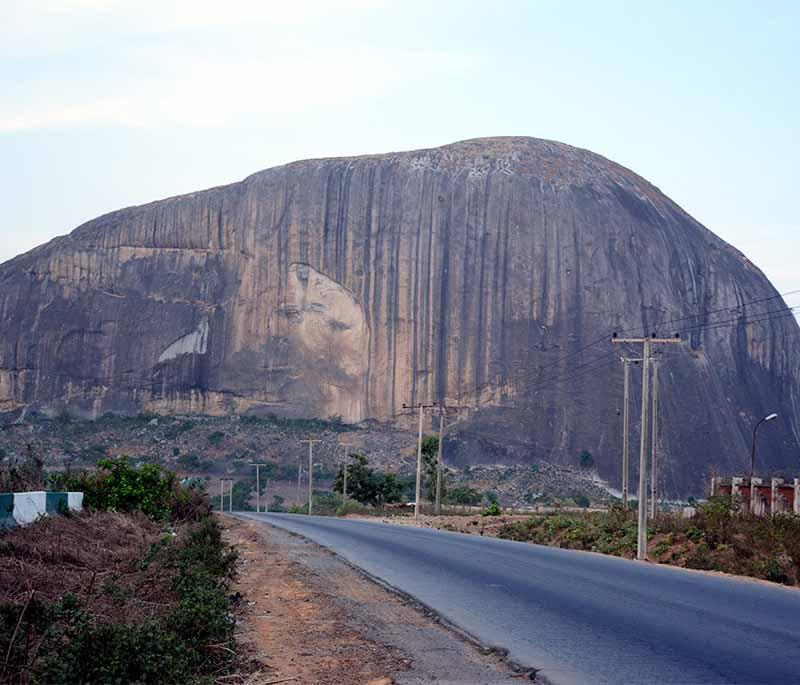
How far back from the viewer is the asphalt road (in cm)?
979

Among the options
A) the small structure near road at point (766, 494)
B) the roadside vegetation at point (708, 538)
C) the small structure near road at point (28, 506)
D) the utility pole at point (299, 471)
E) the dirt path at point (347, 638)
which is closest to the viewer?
the dirt path at point (347, 638)

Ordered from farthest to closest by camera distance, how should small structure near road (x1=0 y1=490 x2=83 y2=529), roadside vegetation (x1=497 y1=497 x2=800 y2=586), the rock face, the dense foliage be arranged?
the rock face
the dense foliage
roadside vegetation (x1=497 y1=497 x2=800 y2=586)
small structure near road (x1=0 y1=490 x2=83 y2=529)

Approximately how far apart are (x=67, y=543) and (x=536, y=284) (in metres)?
94.6

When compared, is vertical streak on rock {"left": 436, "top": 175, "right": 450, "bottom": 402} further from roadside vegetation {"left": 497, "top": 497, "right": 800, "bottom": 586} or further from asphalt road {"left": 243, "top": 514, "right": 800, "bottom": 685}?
asphalt road {"left": 243, "top": 514, "right": 800, "bottom": 685}

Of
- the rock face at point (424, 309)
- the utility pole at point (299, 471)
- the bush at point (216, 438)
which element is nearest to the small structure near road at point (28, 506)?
the utility pole at point (299, 471)

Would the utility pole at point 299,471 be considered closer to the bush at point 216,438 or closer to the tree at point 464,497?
the bush at point 216,438

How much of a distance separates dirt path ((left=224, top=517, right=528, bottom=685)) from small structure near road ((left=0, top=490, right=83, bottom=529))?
11.9ft

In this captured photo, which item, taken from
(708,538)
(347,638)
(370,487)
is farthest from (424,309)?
(347,638)

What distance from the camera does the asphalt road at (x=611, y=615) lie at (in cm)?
979

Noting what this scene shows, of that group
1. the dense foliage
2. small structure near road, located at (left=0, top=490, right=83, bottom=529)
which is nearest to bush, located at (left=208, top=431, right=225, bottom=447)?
the dense foliage

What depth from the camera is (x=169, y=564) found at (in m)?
14.9

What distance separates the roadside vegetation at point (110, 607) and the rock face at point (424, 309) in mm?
83453

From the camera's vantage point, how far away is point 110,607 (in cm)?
1030

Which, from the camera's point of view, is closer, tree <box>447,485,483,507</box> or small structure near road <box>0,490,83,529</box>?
small structure near road <box>0,490,83,529</box>
